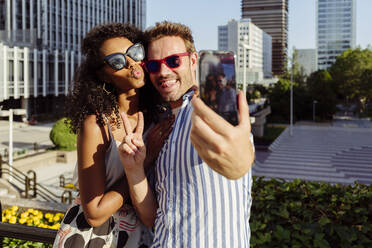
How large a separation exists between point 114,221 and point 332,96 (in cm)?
3720

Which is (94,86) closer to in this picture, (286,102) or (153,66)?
(153,66)

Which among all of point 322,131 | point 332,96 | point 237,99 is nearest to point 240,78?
point 237,99

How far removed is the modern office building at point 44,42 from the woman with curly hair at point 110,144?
1396 cm

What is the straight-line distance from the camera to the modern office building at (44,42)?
89.2 ft

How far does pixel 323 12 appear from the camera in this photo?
11862cm

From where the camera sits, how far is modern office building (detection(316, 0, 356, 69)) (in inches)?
4562

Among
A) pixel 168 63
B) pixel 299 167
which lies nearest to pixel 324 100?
pixel 299 167

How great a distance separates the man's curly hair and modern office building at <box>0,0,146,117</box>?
548 inches

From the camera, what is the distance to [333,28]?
11988 cm

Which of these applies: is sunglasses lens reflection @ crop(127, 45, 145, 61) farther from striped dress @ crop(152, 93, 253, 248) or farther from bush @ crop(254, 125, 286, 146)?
bush @ crop(254, 125, 286, 146)

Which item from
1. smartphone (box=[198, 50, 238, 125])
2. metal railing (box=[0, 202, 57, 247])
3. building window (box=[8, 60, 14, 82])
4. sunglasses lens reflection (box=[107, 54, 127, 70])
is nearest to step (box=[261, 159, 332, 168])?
metal railing (box=[0, 202, 57, 247])

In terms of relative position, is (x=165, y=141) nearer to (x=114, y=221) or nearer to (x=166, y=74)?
(x=166, y=74)

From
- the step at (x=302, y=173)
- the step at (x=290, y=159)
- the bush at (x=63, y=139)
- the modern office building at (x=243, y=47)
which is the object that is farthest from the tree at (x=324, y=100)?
the modern office building at (x=243, y=47)

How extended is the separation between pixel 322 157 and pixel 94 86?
19310mm
